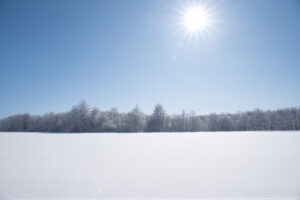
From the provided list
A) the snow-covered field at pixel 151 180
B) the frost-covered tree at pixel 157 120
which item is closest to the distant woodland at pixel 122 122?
the frost-covered tree at pixel 157 120

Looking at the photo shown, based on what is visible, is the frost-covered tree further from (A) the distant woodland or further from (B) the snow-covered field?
(B) the snow-covered field

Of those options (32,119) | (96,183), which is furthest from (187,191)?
(32,119)

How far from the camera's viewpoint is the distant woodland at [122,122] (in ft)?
86.2

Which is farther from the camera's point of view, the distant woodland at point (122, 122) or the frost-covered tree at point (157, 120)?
the frost-covered tree at point (157, 120)

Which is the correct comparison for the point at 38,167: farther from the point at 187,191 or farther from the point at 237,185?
the point at 237,185

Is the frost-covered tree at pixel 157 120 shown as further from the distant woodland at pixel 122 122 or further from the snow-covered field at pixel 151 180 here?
the snow-covered field at pixel 151 180

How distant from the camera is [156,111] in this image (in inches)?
1185

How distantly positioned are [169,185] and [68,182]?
6.66ft

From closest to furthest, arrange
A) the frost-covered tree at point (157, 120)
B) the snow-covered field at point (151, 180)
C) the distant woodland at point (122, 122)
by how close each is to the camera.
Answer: the snow-covered field at point (151, 180) → the distant woodland at point (122, 122) → the frost-covered tree at point (157, 120)

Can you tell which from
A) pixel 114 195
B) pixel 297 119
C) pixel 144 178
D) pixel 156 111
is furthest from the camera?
pixel 297 119

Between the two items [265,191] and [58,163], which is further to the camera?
[58,163]

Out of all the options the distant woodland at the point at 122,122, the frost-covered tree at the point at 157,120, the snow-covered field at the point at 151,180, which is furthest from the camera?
the frost-covered tree at the point at 157,120

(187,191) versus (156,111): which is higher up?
(156,111)

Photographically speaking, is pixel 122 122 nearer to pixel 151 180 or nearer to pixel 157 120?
pixel 157 120
